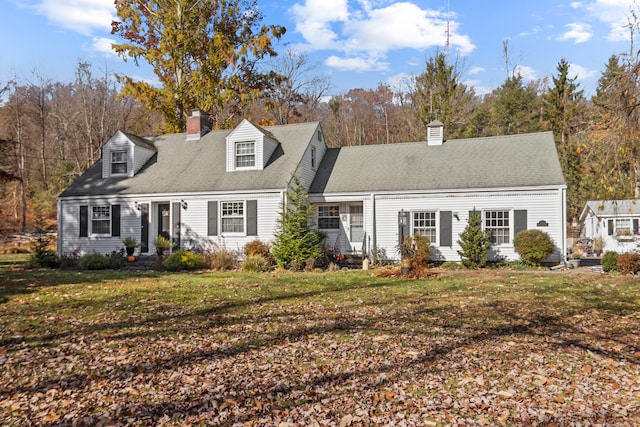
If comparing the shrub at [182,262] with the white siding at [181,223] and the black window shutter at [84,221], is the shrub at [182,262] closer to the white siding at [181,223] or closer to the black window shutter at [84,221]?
the white siding at [181,223]

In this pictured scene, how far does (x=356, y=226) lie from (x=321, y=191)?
6.92 feet

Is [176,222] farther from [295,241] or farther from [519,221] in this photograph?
[519,221]

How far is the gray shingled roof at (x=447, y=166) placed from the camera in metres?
17.4

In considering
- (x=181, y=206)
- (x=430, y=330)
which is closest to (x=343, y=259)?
(x=181, y=206)

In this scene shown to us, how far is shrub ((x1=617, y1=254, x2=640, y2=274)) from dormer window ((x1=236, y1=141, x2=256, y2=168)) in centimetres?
1421

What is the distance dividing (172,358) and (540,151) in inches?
682

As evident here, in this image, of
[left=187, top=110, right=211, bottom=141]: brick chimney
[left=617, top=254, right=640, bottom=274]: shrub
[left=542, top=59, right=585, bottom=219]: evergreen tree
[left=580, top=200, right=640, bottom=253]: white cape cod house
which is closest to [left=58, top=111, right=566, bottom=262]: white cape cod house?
[left=187, top=110, right=211, bottom=141]: brick chimney

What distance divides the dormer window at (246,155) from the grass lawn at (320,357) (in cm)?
998

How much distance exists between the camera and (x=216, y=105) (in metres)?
30.5

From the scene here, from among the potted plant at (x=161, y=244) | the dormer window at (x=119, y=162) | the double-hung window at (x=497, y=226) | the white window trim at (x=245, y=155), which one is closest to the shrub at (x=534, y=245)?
the double-hung window at (x=497, y=226)

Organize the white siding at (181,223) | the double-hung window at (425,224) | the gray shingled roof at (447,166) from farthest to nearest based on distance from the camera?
the white siding at (181,223) → the double-hung window at (425,224) → the gray shingled roof at (447,166)

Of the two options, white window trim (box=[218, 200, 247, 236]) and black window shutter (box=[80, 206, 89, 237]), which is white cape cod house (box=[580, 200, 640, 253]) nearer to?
white window trim (box=[218, 200, 247, 236])

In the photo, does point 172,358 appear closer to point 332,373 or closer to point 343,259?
point 332,373

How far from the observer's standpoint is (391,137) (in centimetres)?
4516
